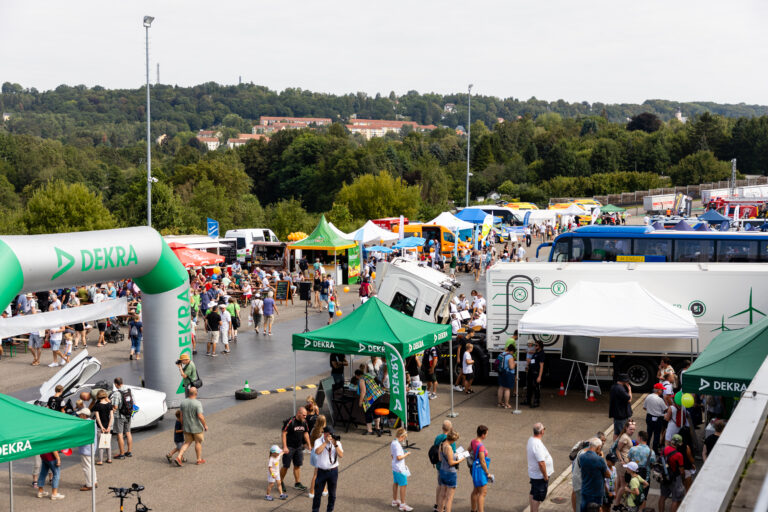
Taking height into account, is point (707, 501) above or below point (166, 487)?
above

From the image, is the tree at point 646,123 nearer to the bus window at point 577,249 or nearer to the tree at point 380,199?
the tree at point 380,199

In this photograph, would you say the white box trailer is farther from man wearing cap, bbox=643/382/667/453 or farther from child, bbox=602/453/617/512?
child, bbox=602/453/617/512

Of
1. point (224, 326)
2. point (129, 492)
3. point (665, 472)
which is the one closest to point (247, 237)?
point (224, 326)

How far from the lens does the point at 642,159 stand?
114125 mm

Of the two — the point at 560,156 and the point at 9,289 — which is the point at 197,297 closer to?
the point at 9,289

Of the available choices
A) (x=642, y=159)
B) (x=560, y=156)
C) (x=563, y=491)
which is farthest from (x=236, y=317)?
(x=642, y=159)

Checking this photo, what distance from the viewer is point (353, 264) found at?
3500cm

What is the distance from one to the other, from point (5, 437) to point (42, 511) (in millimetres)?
2451

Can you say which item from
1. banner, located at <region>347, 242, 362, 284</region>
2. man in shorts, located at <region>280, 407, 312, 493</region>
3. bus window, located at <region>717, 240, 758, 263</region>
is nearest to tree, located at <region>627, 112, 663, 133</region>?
banner, located at <region>347, 242, 362, 284</region>

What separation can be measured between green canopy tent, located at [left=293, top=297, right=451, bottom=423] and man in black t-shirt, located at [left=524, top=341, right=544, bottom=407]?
208 cm

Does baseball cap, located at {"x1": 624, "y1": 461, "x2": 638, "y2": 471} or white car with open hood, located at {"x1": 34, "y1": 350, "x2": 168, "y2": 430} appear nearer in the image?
baseball cap, located at {"x1": 624, "y1": 461, "x2": 638, "y2": 471}

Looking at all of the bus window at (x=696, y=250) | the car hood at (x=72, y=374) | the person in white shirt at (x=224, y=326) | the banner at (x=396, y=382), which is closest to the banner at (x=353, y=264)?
Answer: the person in white shirt at (x=224, y=326)

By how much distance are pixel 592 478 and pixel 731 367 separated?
9.28 ft

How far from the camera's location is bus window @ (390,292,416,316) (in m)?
20.4
